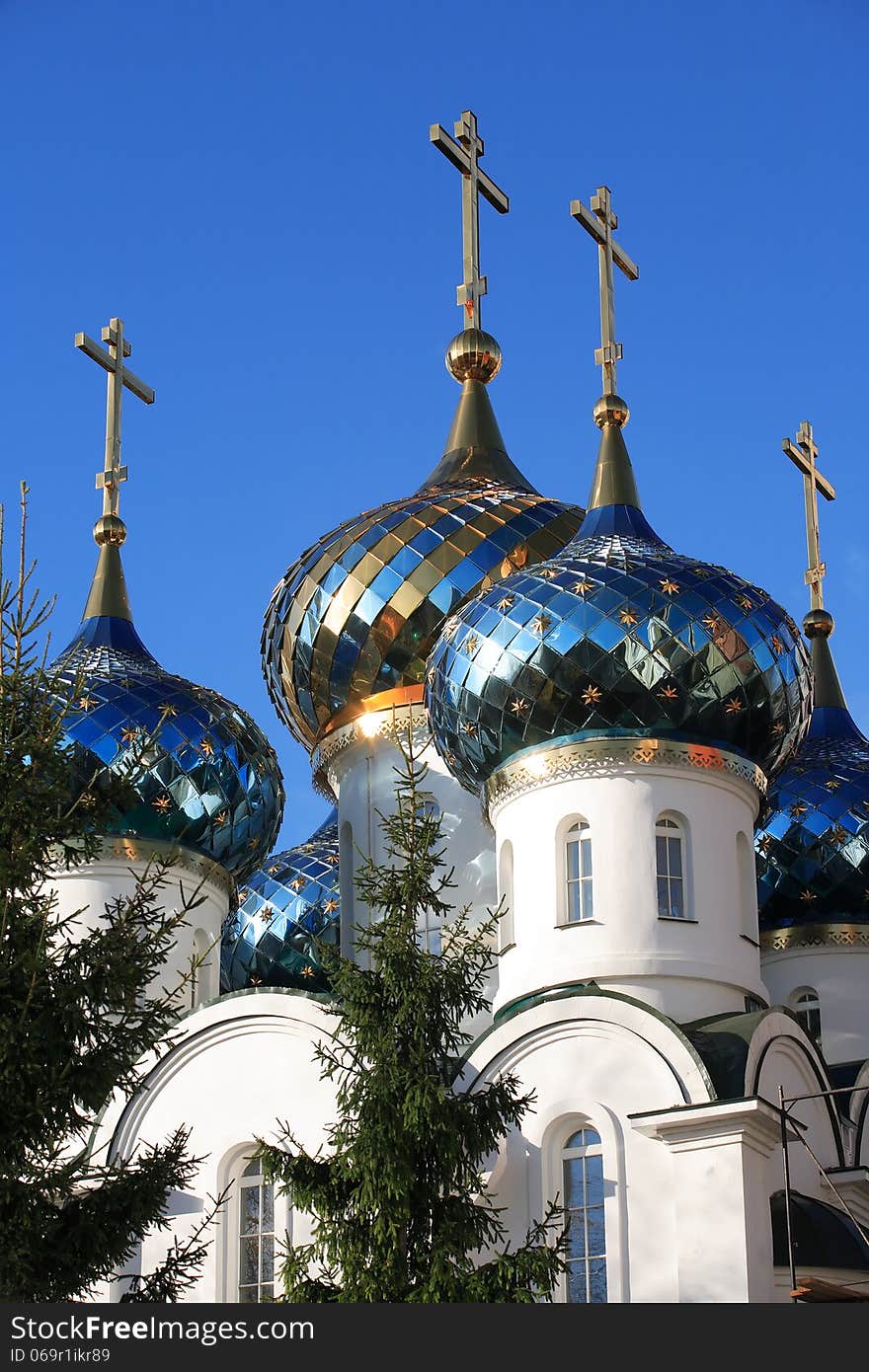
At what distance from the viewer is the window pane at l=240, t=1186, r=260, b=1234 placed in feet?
48.2

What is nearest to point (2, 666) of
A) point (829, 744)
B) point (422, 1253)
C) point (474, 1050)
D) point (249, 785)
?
point (422, 1253)

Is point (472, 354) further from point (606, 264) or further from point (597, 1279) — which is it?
point (597, 1279)

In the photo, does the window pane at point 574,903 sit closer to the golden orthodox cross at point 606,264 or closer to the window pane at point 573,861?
the window pane at point 573,861

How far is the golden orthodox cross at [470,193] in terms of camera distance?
2052 centimetres

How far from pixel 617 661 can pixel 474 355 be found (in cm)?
619

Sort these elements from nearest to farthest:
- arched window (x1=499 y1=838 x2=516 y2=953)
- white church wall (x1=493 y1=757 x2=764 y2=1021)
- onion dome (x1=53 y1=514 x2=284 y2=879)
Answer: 1. white church wall (x1=493 y1=757 x2=764 y2=1021)
2. arched window (x1=499 y1=838 x2=516 y2=953)
3. onion dome (x1=53 y1=514 x2=284 y2=879)

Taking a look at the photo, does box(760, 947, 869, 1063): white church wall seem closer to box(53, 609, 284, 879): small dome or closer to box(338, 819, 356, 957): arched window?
box(338, 819, 356, 957): arched window

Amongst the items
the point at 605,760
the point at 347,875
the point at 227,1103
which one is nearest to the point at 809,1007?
the point at 347,875

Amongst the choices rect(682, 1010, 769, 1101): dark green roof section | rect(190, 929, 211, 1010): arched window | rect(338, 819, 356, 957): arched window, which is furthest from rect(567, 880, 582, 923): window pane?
rect(190, 929, 211, 1010): arched window

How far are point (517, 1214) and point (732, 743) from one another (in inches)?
153

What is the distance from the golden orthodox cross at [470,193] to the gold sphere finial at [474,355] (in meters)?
0.18

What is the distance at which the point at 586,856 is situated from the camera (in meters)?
15.3

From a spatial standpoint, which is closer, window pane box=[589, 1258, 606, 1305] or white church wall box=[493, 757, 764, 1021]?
window pane box=[589, 1258, 606, 1305]

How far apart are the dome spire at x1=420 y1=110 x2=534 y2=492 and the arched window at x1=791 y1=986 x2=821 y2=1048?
519cm
